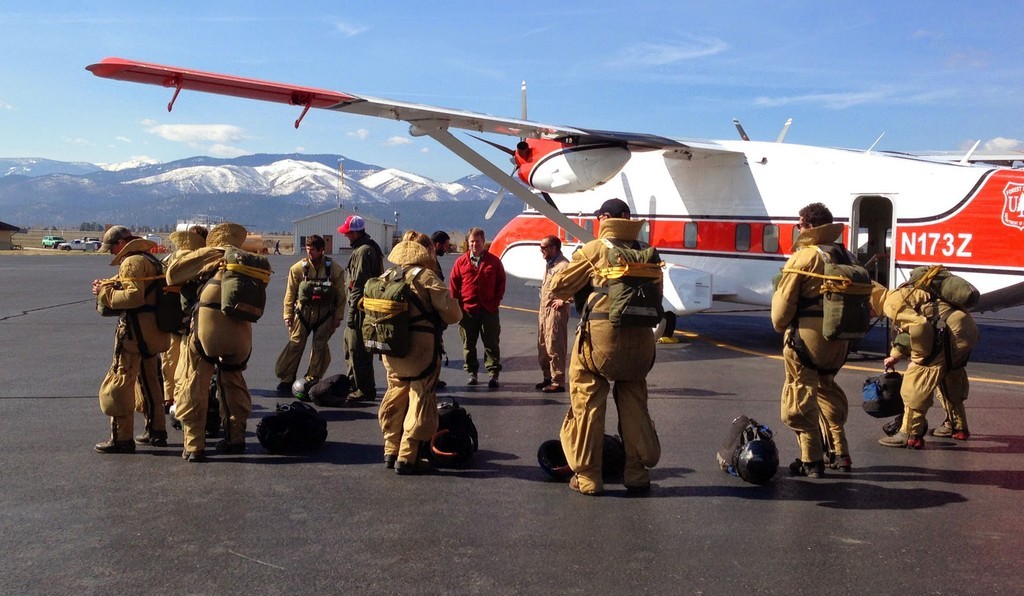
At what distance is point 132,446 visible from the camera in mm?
6387

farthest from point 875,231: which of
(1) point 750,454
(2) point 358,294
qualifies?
(2) point 358,294

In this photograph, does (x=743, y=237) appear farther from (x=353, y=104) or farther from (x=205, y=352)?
(x=205, y=352)

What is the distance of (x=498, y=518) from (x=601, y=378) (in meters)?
1.18

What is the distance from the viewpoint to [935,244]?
10750mm

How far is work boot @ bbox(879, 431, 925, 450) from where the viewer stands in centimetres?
673

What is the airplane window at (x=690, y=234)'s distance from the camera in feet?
43.5

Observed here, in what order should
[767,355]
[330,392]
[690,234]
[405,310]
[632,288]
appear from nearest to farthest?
1. [632,288]
2. [405,310]
3. [330,392]
4. [767,355]
5. [690,234]

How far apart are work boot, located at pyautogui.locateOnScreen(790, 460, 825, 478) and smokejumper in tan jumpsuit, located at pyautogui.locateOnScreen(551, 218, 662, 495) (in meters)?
1.19

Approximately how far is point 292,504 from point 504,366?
597 centimetres

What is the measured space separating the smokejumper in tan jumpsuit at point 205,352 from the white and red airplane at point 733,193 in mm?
4830

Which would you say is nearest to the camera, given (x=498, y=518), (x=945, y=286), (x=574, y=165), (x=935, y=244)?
(x=498, y=518)

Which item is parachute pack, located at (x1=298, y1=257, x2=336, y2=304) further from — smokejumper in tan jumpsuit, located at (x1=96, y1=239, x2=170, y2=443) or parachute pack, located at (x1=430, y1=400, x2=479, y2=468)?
parachute pack, located at (x1=430, y1=400, x2=479, y2=468)

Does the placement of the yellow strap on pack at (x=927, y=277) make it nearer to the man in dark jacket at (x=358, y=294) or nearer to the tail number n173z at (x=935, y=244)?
the tail number n173z at (x=935, y=244)

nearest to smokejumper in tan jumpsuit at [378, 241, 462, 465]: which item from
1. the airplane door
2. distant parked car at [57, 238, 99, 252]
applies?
the airplane door
